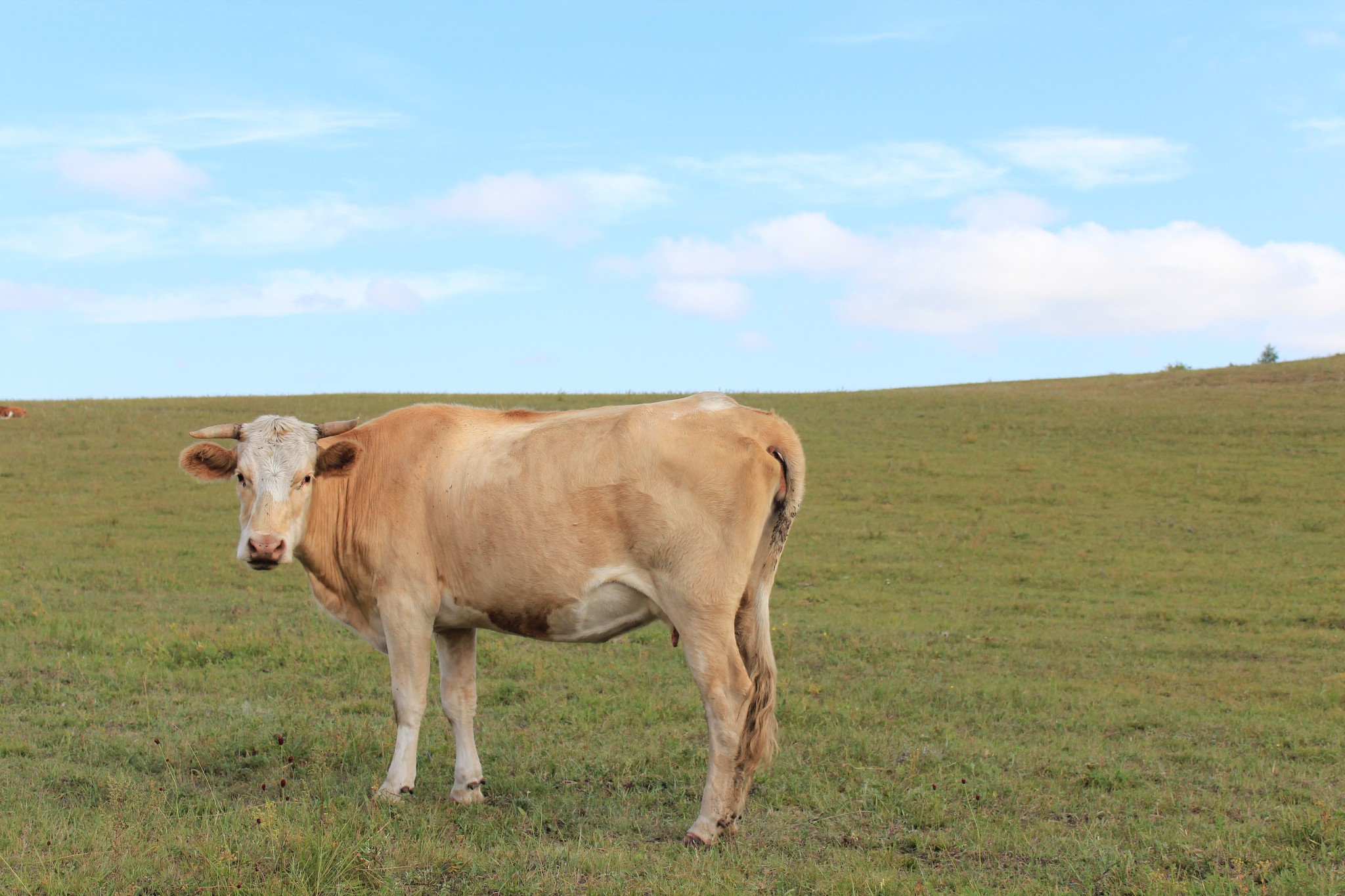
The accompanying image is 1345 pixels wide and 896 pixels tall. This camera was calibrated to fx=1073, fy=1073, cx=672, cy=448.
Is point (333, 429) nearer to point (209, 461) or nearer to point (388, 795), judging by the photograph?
point (209, 461)

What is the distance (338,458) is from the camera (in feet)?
24.7

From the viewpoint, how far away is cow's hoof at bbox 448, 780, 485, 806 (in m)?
7.31

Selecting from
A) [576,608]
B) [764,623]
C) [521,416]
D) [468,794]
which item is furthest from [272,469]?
[764,623]

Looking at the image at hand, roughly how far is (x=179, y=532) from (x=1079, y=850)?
20972mm

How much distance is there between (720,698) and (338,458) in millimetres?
3153

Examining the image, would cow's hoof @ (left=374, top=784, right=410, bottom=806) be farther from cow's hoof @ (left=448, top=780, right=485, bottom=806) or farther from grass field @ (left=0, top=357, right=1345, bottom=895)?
cow's hoof @ (left=448, top=780, right=485, bottom=806)

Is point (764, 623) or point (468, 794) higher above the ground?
point (764, 623)

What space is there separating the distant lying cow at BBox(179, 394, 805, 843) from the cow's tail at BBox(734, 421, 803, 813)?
0.5 inches

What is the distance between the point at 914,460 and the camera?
32719 mm

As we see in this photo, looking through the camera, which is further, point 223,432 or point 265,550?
point 223,432

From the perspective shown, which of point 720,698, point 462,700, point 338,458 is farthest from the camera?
point 462,700

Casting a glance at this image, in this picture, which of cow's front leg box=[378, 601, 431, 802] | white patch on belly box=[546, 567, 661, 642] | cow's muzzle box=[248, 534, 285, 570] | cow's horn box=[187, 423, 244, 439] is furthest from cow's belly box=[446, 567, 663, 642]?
cow's horn box=[187, 423, 244, 439]

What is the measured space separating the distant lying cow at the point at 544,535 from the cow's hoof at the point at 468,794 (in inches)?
0.5

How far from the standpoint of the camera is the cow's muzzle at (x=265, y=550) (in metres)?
6.85
